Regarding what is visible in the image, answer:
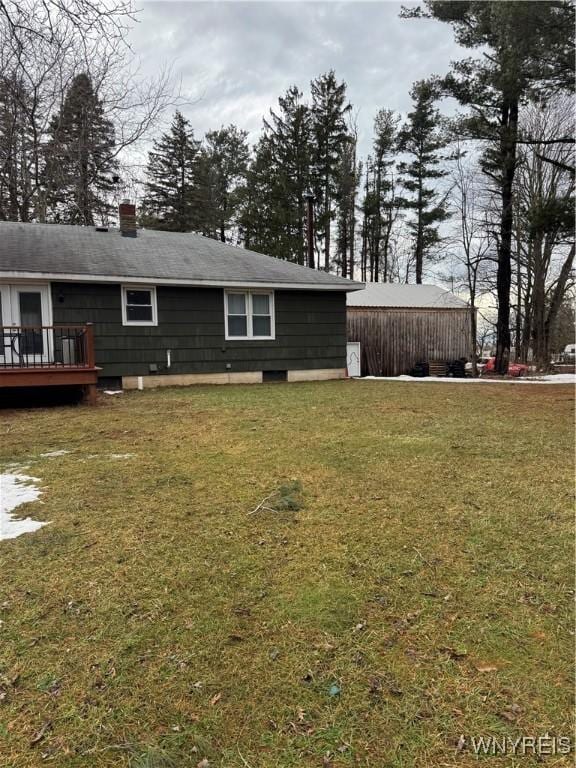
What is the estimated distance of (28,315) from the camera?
941 centimetres

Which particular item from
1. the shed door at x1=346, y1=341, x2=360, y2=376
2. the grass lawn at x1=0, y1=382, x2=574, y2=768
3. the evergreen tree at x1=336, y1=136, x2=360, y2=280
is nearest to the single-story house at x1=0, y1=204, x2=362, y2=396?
the shed door at x1=346, y1=341, x2=360, y2=376

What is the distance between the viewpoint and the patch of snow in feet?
9.37

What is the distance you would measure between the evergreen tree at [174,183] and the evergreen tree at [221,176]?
0.49 metres

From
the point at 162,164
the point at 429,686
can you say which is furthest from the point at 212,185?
the point at 429,686

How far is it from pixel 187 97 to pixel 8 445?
1368 cm

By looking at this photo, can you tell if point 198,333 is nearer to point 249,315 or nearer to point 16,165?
point 249,315

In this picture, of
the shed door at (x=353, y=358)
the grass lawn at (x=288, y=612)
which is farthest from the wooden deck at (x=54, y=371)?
the shed door at (x=353, y=358)

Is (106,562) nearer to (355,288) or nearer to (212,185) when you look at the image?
(355,288)

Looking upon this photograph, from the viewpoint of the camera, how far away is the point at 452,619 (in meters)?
1.98

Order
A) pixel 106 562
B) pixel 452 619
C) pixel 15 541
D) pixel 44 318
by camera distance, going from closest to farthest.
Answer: pixel 452 619 → pixel 106 562 → pixel 15 541 → pixel 44 318

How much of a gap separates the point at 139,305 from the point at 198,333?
1473 millimetres

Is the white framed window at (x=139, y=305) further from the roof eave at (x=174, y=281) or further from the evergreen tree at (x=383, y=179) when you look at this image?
the evergreen tree at (x=383, y=179)

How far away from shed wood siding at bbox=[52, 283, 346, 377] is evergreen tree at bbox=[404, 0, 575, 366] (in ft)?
18.0

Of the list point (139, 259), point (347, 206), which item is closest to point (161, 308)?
point (139, 259)
